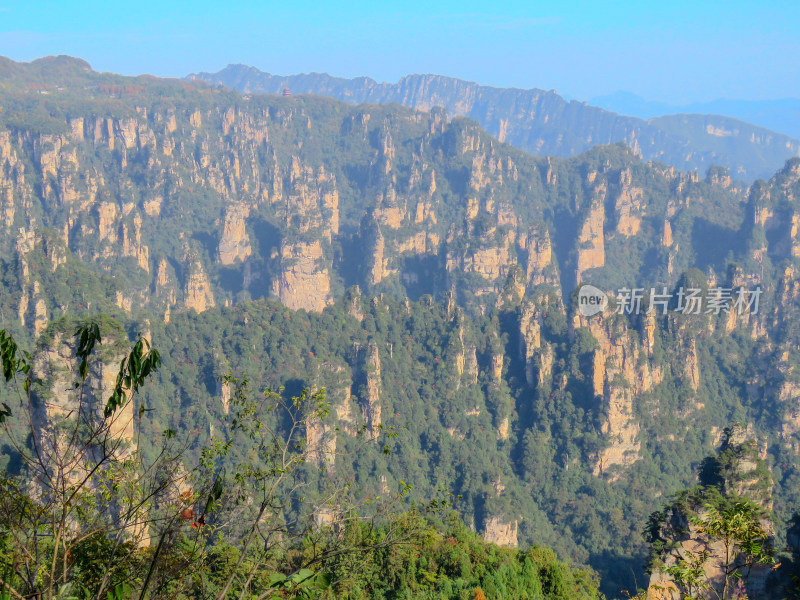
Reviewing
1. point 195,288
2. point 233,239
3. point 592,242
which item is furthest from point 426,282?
point 195,288

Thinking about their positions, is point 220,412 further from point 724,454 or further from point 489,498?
point 724,454

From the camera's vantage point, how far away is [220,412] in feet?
159

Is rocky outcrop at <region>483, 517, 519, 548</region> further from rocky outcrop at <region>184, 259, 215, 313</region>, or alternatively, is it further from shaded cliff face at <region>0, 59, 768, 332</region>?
rocky outcrop at <region>184, 259, 215, 313</region>

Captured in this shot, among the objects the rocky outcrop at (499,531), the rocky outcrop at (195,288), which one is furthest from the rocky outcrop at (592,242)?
the rocky outcrop at (499,531)

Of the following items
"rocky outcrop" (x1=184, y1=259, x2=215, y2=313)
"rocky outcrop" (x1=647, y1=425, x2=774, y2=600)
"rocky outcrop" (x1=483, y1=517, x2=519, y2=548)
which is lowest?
"rocky outcrop" (x1=483, y1=517, x2=519, y2=548)

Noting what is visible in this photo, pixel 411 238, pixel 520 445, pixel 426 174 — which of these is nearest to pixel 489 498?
pixel 520 445

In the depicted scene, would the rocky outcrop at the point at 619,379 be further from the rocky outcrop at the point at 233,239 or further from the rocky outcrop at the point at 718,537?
the rocky outcrop at the point at 233,239

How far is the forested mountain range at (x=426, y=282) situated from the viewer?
50625 millimetres

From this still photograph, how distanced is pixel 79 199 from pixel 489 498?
239 ft

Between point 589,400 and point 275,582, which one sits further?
point 589,400

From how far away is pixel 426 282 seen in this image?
326 ft

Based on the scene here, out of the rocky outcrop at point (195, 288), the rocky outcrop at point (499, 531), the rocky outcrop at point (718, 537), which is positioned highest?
the rocky outcrop at point (718, 537)

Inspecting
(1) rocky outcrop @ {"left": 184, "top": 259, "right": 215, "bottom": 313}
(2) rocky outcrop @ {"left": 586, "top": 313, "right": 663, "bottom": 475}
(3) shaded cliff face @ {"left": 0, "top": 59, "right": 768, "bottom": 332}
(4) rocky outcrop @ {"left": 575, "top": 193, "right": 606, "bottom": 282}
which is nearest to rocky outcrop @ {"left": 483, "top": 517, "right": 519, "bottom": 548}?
(2) rocky outcrop @ {"left": 586, "top": 313, "right": 663, "bottom": 475}

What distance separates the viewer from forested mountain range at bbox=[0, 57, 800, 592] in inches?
1993
